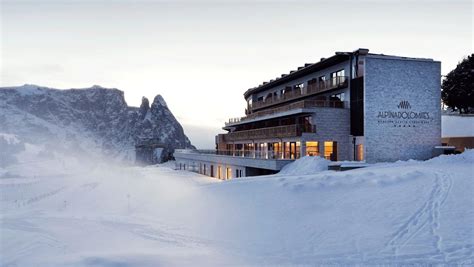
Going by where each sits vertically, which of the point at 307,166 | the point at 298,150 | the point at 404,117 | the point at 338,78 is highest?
the point at 338,78

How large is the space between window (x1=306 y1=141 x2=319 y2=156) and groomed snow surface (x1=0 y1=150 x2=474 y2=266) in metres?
11.4

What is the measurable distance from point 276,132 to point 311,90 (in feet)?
22.2

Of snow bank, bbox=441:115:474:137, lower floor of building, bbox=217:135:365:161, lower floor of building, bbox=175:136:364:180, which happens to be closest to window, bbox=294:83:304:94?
lower floor of building, bbox=175:136:364:180

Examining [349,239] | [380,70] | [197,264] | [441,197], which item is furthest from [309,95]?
[197,264]

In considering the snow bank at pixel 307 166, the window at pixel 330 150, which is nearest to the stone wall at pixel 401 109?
the window at pixel 330 150

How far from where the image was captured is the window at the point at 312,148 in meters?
33.8

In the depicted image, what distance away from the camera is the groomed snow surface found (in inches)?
468

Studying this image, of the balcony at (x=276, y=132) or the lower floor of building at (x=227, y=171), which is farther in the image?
the lower floor of building at (x=227, y=171)

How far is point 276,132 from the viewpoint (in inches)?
1506

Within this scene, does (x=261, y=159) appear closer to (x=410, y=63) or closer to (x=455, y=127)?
(x=410, y=63)

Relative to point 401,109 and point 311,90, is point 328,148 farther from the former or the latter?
point 311,90

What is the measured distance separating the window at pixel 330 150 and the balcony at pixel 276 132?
6.82ft

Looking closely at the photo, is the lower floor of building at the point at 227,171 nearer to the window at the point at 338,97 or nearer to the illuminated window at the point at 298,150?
the illuminated window at the point at 298,150

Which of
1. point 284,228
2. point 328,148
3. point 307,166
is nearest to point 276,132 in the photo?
point 328,148
